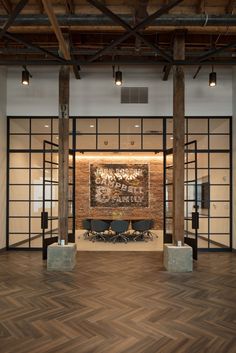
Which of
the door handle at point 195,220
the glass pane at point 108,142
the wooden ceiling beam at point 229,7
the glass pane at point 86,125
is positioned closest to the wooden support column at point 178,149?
the door handle at point 195,220

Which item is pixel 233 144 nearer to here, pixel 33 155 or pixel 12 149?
pixel 33 155

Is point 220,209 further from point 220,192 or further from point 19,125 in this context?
point 19,125

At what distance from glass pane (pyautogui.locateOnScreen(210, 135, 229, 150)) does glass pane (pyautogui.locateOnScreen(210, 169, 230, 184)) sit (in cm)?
59

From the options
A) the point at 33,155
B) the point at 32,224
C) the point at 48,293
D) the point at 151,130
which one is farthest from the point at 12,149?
the point at 48,293

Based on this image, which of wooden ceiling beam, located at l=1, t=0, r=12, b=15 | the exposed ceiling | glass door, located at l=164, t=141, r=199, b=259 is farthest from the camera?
glass door, located at l=164, t=141, r=199, b=259

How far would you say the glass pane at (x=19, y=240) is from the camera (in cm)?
692

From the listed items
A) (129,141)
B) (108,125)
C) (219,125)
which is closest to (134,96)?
(108,125)

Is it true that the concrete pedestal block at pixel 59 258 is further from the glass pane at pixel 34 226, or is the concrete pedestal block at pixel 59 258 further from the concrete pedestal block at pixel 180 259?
the glass pane at pixel 34 226

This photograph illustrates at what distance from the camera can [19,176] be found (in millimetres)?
7043

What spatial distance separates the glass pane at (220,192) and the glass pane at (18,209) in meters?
4.78

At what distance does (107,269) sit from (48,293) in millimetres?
1536

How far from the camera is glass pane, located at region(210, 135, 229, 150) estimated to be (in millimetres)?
6930


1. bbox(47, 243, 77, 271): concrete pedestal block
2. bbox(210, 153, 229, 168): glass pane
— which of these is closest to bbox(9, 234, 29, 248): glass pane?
bbox(47, 243, 77, 271): concrete pedestal block

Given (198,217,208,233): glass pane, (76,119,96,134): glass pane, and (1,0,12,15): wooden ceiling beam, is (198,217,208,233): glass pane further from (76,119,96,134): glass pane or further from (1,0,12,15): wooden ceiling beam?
(1,0,12,15): wooden ceiling beam
